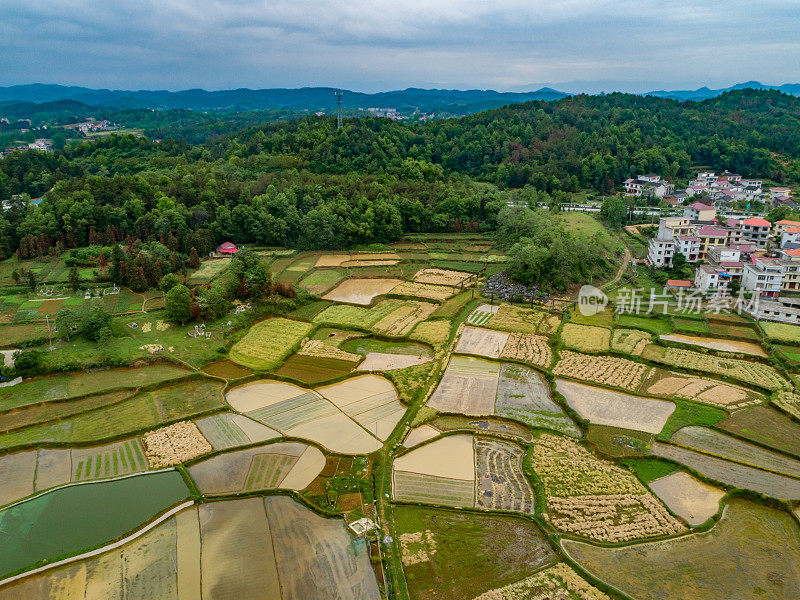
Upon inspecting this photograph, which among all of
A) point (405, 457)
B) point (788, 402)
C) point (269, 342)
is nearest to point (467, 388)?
point (405, 457)

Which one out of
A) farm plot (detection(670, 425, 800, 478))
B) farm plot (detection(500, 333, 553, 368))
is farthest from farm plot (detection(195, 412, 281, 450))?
farm plot (detection(670, 425, 800, 478))

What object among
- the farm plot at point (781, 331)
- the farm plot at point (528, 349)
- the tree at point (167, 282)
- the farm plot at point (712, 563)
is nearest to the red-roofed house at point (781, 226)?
the farm plot at point (781, 331)

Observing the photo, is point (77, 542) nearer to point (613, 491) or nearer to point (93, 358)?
point (93, 358)

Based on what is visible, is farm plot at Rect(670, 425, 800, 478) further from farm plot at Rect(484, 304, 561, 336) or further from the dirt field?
farm plot at Rect(484, 304, 561, 336)

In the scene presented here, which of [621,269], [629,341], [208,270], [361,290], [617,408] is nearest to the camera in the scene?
[617,408]

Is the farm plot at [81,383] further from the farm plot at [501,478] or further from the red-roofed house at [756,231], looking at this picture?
the red-roofed house at [756,231]

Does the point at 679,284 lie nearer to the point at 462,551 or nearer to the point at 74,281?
the point at 462,551

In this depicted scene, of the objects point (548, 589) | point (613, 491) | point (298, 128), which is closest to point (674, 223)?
point (613, 491)
